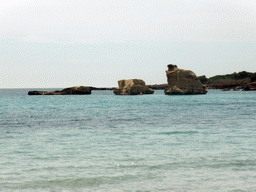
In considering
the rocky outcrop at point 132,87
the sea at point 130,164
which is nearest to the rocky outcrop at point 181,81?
the rocky outcrop at point 132,87

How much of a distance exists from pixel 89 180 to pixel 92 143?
286 inches

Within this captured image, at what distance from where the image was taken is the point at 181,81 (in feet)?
426

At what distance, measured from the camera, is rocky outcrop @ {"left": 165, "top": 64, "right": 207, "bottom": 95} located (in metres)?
130

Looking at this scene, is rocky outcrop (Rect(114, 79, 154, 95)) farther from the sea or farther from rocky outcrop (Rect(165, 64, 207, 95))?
the sea

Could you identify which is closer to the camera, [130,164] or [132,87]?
[130,164]

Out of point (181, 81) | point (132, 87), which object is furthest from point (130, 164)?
point (132, 87)

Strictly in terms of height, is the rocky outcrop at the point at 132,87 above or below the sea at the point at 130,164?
A: above

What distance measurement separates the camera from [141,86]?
14100cm

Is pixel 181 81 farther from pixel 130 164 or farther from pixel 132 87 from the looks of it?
pixel 130 164

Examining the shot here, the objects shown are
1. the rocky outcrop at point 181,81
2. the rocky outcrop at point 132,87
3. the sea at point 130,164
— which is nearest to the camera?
the sea at point 130,164

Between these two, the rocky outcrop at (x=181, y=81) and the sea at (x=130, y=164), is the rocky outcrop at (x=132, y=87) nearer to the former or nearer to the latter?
the rocky outcrop at (x=181, y=81)

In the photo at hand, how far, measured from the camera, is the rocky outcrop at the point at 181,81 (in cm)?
13007

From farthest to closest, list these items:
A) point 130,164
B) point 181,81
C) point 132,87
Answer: point 132,87 < point 181,81 < point 130,164

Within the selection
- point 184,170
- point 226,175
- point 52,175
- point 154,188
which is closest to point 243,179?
point 226,175
